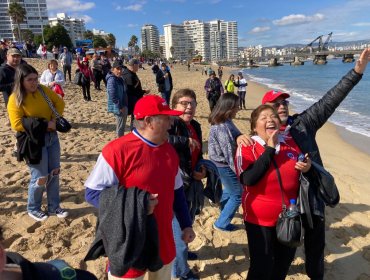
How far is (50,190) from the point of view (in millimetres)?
4273

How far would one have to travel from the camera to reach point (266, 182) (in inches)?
101

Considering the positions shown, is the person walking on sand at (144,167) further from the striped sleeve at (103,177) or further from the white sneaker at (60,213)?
the white sneaker at (60,213)

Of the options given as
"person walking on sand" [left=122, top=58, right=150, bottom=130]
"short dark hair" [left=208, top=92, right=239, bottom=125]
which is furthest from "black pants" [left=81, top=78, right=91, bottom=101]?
"short dark hair" [left=208, top=92, right=239, bottom=125]

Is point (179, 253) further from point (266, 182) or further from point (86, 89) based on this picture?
point (86, 89)

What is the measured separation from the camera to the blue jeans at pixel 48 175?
393 centimetres

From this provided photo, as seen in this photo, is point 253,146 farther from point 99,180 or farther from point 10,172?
point 10,172

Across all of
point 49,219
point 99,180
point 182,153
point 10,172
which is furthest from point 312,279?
point 10,172

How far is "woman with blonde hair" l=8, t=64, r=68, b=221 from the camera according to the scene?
3.64 metres

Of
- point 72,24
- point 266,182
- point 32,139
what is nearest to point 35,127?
point 32,139

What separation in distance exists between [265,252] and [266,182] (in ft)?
1.95

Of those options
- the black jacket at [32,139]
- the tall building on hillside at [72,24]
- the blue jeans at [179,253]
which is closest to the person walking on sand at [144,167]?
the blue jeans at [179,253]

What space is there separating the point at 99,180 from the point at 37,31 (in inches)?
6194

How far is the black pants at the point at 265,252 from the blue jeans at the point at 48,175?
2596 millimetres

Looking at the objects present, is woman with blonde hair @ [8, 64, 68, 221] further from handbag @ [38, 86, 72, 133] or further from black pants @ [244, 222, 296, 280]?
black pants @ [244, 222, 296, 280]
